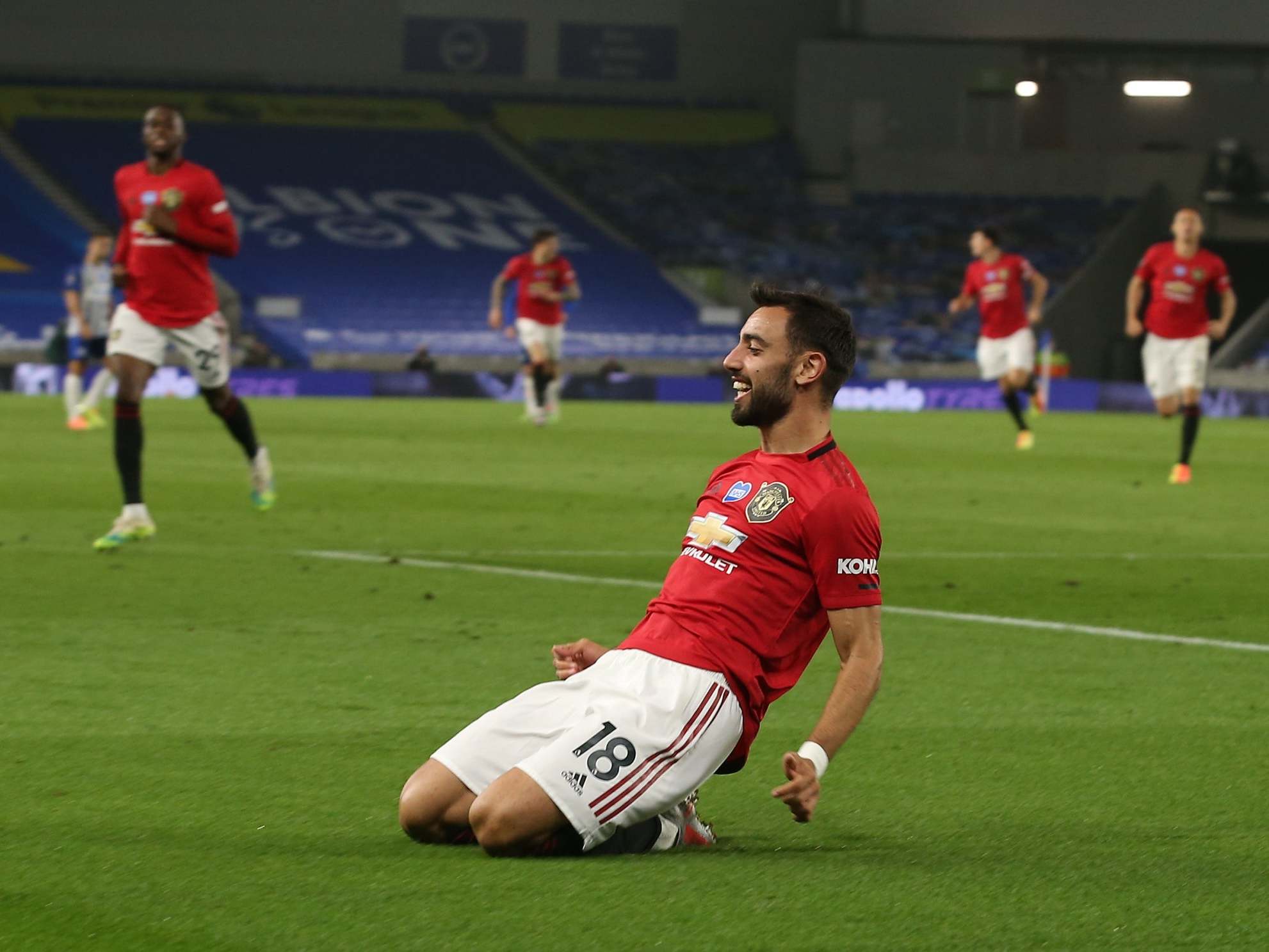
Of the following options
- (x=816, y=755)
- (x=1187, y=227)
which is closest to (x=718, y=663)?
(x=816, y=755)

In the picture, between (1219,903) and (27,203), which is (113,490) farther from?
(27,203)

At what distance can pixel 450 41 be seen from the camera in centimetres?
4503

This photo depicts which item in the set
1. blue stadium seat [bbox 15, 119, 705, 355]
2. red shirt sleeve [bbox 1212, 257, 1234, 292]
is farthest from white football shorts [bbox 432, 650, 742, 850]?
blue stadium seat [bbox 15, 119, 705, 355]

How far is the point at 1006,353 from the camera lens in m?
21.6

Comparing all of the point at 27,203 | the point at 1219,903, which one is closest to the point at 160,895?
the point at 1219,903

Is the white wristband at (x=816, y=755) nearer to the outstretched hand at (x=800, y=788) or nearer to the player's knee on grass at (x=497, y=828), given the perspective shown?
the outstretched hand at (x=800, y=788)

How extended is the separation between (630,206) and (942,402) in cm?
1277

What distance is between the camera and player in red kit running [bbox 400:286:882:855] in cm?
398

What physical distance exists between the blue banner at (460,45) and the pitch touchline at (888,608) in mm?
36703

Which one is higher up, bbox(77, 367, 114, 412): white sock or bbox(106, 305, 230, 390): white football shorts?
bbox(106, 305, 230, 390): white football shorts

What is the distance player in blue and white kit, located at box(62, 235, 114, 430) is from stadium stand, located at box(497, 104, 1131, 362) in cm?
2120

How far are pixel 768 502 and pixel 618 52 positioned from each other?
139 ft

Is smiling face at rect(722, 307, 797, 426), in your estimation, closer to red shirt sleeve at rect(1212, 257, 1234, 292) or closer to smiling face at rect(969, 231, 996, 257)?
red shirt sleeve at rect(1212, 257, 1234, 292)

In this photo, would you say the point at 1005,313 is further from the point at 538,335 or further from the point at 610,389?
the point at 610,389
